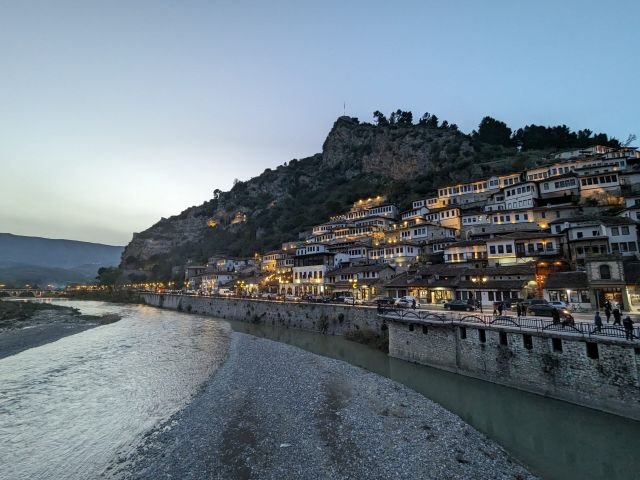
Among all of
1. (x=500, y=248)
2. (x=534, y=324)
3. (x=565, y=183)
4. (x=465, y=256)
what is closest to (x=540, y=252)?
(x=500, y=248)

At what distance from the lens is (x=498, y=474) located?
43.8 feet

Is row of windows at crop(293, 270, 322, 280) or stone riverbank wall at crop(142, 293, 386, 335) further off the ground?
row of windows at crop(293, 270, 322, 280)

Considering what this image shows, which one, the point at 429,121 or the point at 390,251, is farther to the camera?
the point at 429,121

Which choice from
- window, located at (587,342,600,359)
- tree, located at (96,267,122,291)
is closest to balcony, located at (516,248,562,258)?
window, located at (587,342,600,359)

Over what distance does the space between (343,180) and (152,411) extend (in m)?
147

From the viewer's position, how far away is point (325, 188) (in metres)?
163

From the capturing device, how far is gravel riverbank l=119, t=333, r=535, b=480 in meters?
13.6

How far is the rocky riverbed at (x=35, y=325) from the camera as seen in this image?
42.8 metres

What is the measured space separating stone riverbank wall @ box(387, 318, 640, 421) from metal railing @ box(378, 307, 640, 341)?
0.46 m

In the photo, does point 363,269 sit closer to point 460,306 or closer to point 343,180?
point 460,306

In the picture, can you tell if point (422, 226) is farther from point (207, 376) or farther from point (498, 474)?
point (498, 474)

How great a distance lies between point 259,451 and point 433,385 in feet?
47.6

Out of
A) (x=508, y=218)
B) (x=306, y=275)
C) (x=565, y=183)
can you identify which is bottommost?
(x=306, y=275)

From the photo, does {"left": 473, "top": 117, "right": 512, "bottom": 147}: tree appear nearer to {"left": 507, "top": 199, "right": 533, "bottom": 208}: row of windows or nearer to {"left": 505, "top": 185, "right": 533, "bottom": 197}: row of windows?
{"left": 505, "top": 185, "right": 533, "bottom": 197}: row of windows
